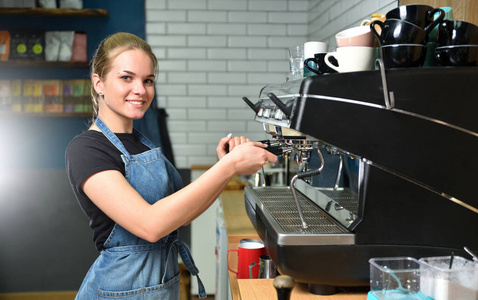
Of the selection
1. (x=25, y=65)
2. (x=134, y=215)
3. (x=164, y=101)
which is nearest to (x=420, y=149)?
(x=134, y=215)

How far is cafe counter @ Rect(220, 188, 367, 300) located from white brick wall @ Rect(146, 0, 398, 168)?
2.49ft

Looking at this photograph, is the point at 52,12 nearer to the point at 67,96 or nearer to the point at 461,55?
the point at 67,96

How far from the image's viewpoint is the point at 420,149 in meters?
1.08

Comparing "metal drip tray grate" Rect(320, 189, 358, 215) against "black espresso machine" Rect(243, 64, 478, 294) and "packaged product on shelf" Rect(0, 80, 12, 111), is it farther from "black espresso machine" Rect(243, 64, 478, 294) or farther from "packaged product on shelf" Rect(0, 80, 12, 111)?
"packaged product on shelf" Rect(0, 80, 12, 111)

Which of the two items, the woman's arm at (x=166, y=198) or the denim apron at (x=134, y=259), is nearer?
the woman's arm at (x=166, y=198)

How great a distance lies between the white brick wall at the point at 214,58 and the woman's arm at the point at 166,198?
272 cm

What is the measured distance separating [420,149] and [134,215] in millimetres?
722

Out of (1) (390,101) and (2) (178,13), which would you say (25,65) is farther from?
(1) (390,101)

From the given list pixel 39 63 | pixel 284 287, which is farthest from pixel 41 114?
pixel 284 287

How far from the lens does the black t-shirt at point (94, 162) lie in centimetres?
129

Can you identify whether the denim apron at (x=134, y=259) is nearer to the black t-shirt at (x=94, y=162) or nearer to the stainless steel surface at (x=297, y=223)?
the black t-shirt at (x=94, y=162)

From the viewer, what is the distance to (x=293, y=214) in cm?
138

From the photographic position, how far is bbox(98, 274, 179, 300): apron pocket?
140 cm

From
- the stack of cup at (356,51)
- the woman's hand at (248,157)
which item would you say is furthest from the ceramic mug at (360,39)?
the woman's hand at (248,157)
